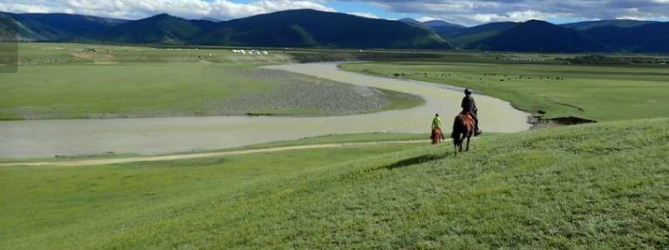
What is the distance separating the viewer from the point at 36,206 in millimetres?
32031

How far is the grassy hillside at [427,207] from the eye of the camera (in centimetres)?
1462

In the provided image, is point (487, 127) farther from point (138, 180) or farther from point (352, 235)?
point (352, 235)

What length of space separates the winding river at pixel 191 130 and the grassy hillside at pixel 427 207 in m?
27.2

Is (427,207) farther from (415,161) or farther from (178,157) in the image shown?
(178,157)

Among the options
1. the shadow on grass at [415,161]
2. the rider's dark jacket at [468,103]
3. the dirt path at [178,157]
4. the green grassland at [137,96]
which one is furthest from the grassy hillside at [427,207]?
the green grassland at [137,96]

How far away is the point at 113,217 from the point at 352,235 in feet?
52.8

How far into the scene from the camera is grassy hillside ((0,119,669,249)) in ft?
48.0

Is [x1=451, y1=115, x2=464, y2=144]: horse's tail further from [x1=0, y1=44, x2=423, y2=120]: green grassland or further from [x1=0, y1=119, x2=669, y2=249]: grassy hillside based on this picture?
[x1=0, y1=44, x2=423, y2=120]: green grassland

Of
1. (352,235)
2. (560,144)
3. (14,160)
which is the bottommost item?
(14,160)

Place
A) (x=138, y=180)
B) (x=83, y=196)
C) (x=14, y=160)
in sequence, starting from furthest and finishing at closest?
(x=14, y=160), (x=138, y=180), (x=83, y=196)

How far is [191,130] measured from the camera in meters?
71.7

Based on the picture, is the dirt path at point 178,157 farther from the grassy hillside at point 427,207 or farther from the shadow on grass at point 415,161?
the shadow on grass at point 415,161

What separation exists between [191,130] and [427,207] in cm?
5797

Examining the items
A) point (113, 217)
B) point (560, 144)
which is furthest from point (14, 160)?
point (560, 144)
